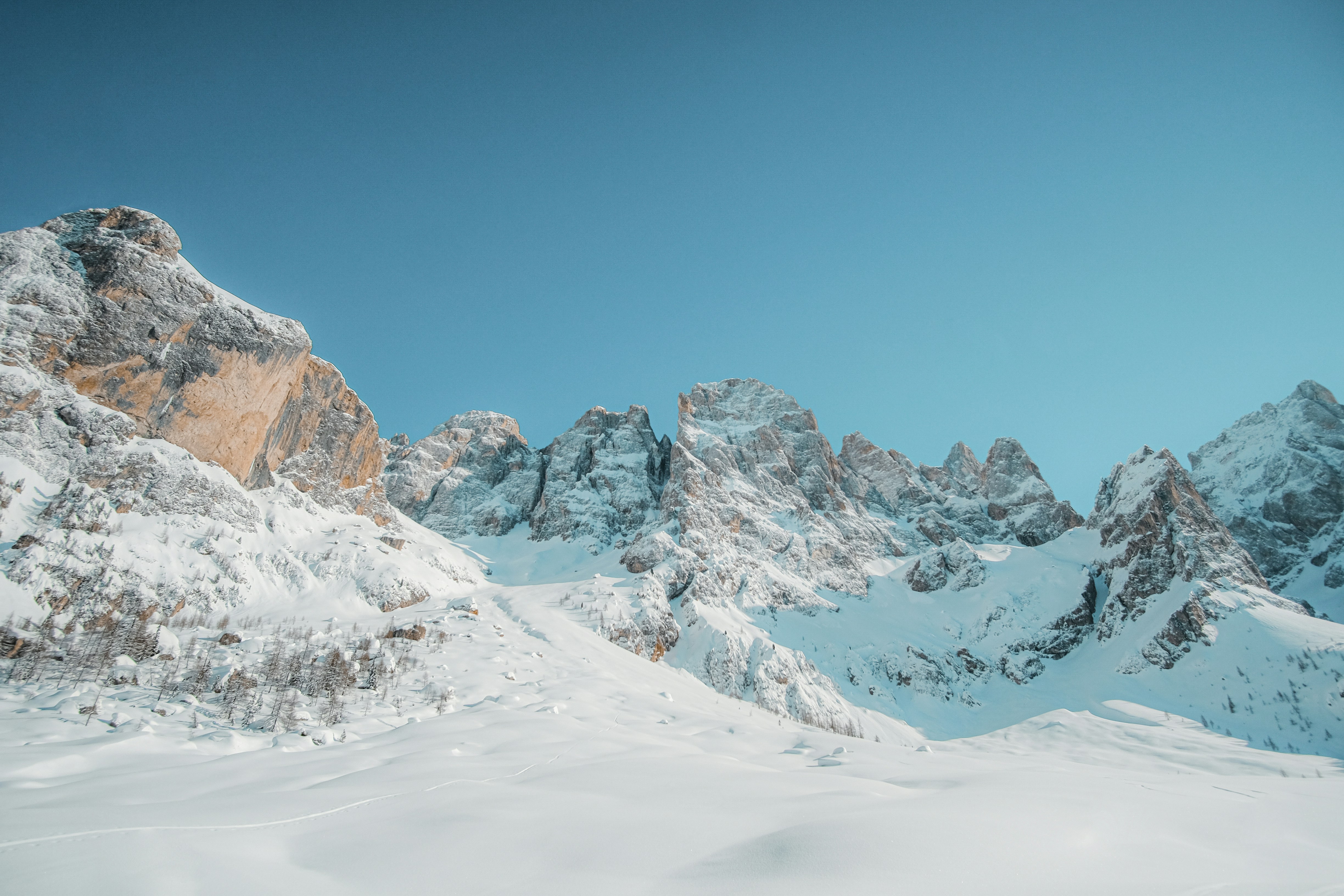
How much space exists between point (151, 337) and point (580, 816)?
49394 mm

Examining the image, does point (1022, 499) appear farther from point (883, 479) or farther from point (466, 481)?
point (466, 481)

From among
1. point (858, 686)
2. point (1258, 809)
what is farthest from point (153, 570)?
point (858, 686)

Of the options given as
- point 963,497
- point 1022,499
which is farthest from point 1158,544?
point 963,497

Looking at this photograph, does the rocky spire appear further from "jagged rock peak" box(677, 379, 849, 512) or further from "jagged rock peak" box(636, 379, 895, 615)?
"jagged rock peak" box(677, 379, 849, 512)

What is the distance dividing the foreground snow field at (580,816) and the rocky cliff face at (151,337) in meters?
33.9

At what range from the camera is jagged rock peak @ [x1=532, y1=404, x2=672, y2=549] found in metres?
76.6

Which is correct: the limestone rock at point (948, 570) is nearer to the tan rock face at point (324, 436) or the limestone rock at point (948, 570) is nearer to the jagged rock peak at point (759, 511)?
the jagged rock peak at point (759, 511)

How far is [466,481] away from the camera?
86875 mm

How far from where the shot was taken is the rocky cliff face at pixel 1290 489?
6862 cm

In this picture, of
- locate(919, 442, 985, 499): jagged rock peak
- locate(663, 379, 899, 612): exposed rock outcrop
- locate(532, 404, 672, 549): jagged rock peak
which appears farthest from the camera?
locate(919, 442, 985, 499): jagged rock peak

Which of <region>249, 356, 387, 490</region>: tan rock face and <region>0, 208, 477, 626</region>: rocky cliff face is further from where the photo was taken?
<region>249, 356, 387, 490</region>: tan rock face

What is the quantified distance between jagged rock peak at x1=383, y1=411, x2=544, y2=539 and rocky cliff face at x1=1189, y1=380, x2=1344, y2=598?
10124 centimetres

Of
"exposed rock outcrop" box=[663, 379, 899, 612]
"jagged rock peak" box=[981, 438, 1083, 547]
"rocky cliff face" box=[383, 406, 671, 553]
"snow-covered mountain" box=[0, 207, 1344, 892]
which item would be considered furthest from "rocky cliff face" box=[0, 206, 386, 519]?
"jagged rock peak" box=[981, 438, 1083, 547]

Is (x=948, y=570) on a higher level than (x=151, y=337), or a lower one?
lower
